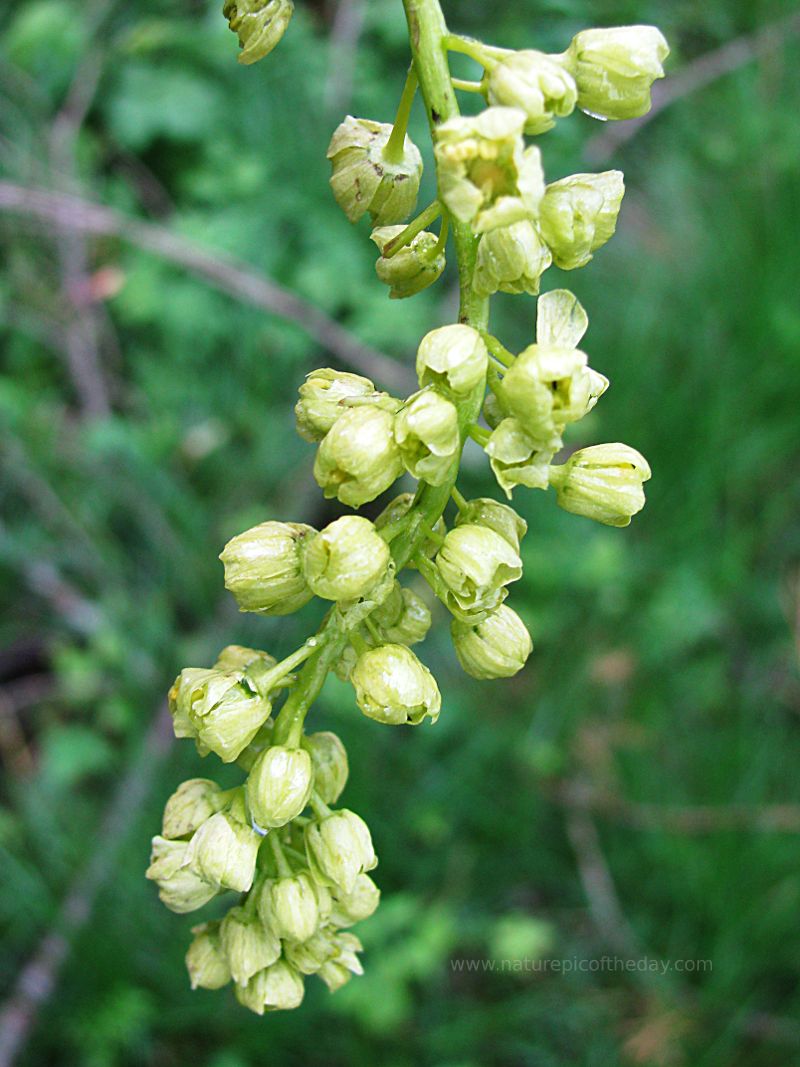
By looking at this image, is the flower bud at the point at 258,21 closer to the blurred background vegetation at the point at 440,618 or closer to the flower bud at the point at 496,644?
the flower bud at the point at 496,644

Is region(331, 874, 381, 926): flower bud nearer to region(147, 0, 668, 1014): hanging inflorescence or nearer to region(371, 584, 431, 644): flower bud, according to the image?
region(147, 0, 668, 1014): hanging inflorescence

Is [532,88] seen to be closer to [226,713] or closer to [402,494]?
[402,494]

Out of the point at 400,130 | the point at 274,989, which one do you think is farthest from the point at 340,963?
the point at 400,130

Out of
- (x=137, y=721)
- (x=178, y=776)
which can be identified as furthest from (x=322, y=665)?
(x=137, y=721)

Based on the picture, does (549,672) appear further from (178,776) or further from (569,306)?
(569,306)

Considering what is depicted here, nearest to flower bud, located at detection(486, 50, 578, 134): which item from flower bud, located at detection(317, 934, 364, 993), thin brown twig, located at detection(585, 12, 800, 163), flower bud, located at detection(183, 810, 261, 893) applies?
flower bud, located at detection(183, 810, 261, 893)

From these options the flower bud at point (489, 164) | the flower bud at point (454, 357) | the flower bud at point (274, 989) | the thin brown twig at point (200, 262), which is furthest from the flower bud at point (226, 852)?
the thin brown twig at point (200, 262)
